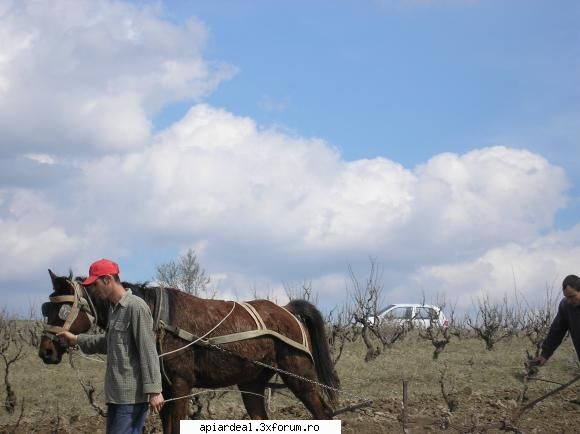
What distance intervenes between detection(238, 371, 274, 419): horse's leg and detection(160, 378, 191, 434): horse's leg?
100cm

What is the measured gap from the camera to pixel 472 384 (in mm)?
14820

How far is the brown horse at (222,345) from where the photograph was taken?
657 cm

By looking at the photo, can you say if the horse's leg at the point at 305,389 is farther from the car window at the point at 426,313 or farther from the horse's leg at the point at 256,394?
the car window at the point at 426,313

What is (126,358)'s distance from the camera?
16.8 ft

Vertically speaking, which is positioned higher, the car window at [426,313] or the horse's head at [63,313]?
the car window at [426,313]

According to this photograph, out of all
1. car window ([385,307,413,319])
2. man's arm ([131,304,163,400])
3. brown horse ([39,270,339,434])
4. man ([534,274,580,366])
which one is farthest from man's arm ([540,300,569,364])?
car window ([385,307,413,319])

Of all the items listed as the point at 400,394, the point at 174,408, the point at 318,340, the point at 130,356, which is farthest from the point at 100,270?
the point at 400,394

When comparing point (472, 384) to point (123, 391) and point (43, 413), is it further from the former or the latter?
point (123, 391)

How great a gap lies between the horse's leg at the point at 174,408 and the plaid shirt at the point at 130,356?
5.23 feet

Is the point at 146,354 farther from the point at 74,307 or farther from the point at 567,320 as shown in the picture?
the point at 567,320

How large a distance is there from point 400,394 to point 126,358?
360 inches

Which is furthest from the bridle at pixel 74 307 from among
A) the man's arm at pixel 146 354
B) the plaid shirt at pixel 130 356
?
the man's arm at pixel 146 354

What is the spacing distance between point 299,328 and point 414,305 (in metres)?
19.4

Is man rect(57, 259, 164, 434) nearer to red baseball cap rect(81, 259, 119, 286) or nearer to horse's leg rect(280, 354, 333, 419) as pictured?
red baseball cap rect(81, 259, 119, 286)
